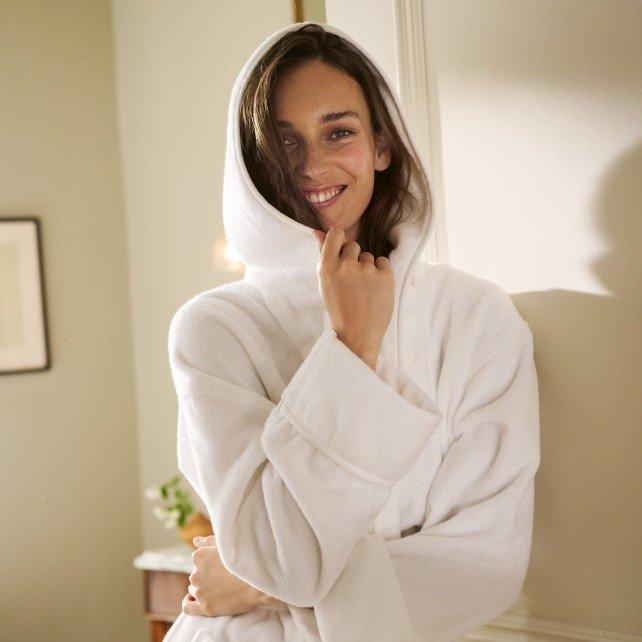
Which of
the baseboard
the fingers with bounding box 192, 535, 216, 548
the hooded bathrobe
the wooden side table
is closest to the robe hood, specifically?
the hooded bathrobe

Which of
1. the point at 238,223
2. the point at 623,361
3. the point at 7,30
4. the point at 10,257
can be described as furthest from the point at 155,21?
the point at 623,361

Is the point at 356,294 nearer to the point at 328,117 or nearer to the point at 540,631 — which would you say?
the point at 328,117

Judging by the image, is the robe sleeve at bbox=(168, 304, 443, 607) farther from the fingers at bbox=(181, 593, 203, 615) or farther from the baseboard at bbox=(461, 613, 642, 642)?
the baseboard at bbox=(461, 613, 642, 642)

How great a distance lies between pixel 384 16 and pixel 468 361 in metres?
0.66

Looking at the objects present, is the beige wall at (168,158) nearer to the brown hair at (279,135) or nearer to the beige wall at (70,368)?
the beige wall at (70,368)

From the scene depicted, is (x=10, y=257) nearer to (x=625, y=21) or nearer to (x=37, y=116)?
(x=37, y=116)

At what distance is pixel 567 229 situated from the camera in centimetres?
136

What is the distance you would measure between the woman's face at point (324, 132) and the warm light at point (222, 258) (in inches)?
52.0

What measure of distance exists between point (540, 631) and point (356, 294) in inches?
26.1

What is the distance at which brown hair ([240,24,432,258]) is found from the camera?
1.35 m

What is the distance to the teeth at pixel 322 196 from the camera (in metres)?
1.38

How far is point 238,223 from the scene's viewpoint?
143 centimetres

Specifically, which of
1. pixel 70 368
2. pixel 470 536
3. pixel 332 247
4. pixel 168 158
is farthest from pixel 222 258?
pixel 470 536

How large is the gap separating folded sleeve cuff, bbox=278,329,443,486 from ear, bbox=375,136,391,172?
42 centimetres
